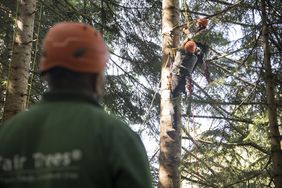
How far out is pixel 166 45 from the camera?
6.82 metres

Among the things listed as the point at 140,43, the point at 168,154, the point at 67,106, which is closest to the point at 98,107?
the point at 67,106

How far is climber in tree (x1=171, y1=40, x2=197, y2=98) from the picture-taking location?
22.2ft

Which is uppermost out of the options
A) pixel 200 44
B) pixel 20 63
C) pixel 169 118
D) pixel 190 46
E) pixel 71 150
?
pixel 200 44

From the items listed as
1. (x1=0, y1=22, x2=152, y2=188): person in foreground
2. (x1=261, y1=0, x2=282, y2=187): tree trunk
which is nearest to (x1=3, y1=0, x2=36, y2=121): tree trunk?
(x1=261, y1=0, x2=282, y2=187): tree trunk

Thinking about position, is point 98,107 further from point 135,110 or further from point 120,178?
point 135,110

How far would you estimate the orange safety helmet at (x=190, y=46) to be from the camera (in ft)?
22.1

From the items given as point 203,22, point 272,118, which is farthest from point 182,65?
point 272,118

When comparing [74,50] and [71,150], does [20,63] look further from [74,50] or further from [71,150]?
[71,150]

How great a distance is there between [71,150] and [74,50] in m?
0.37

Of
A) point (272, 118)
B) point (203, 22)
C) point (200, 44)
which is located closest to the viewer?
point (272, 118)

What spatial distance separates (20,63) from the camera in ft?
20.1

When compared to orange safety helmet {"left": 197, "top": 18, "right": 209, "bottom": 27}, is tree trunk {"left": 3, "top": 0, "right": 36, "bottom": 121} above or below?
below

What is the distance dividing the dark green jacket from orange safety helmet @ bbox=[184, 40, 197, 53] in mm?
5236

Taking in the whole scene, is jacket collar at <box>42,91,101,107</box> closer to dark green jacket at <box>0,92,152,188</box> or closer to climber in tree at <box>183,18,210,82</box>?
dark green jacket at <box>0,92,152,188</box>
